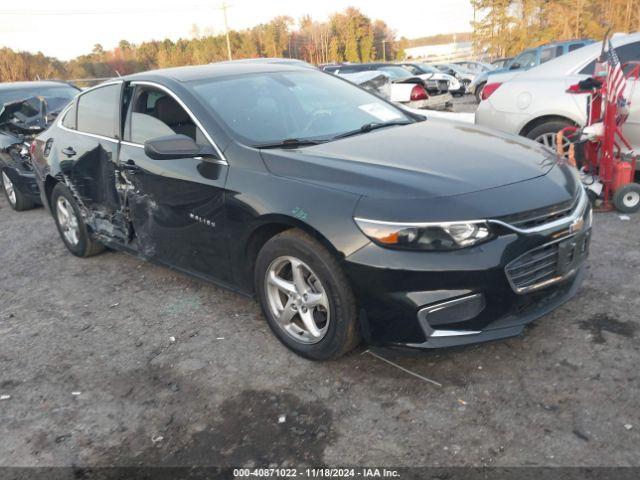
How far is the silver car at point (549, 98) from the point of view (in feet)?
19.5

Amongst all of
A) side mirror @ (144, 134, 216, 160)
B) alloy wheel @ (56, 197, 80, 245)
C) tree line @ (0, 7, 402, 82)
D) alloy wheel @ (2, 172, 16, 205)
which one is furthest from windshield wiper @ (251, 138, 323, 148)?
tree line @ (0, 7, 402, 82)

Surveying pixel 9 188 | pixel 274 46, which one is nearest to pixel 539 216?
pixel 9 188

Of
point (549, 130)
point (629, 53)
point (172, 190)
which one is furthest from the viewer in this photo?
point (549, 130)

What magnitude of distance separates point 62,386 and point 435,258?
225 centimetres

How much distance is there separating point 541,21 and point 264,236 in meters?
45.7

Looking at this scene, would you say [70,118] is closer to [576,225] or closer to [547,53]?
[576,225]

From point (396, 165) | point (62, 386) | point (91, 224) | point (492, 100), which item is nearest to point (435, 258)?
point (396, 165)

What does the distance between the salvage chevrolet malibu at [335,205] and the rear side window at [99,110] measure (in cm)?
3

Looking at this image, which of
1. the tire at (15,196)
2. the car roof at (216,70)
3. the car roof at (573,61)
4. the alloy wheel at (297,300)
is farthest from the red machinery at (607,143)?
the tire at (15,196)

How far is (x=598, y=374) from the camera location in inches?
→ 112

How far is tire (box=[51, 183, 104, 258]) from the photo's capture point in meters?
5.07

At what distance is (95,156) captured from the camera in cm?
448

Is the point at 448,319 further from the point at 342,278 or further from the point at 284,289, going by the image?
the point at 284,289

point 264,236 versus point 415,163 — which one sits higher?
point 415,163
